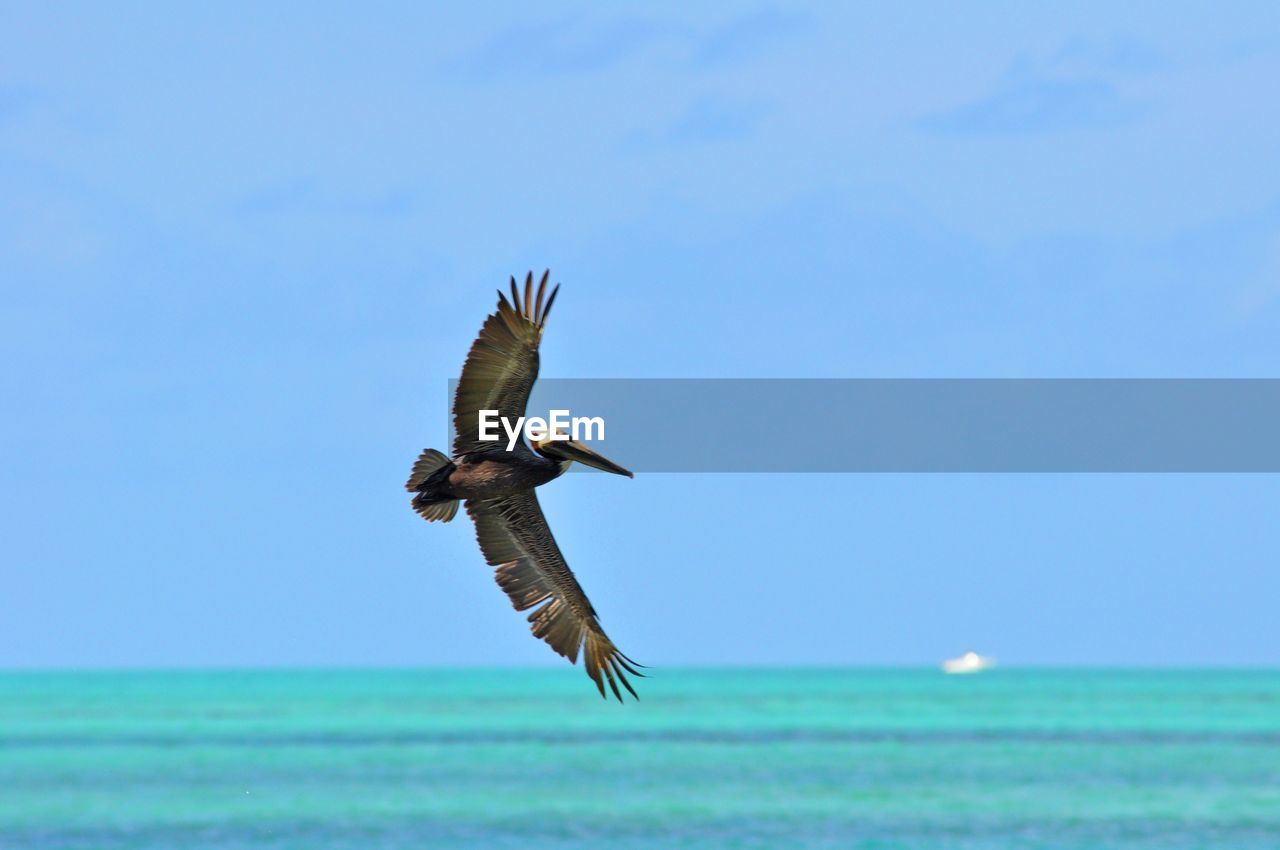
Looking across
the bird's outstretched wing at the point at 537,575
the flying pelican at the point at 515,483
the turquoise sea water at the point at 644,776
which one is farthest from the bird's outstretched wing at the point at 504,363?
the turquoise sea water at the point at 644,776

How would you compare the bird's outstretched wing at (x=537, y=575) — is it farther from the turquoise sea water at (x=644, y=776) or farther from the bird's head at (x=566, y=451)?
the turquoise sea water at (x=644, y=776)

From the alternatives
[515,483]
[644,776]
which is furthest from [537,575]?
[644,776]

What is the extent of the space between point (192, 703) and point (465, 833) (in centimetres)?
6091

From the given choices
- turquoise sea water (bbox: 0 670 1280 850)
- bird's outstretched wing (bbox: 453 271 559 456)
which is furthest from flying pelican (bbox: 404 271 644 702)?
turquoise sea water (bbox: 0 670 1280 850)

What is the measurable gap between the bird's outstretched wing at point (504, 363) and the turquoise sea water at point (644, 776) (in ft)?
80.3

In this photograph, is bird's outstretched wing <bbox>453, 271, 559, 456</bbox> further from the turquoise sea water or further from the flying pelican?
the turquoise sea water

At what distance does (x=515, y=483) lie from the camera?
53.8ft

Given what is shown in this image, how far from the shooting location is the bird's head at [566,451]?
1611 cm

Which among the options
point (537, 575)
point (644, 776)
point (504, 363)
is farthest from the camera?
point (644, 776)

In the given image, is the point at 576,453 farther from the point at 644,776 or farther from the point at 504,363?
the point at 644,776

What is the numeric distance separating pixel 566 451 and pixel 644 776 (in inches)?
1464

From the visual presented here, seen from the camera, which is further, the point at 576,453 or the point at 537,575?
the point at 537,575

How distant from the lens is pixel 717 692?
10756 centimetres

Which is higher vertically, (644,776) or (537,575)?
(644,776)
